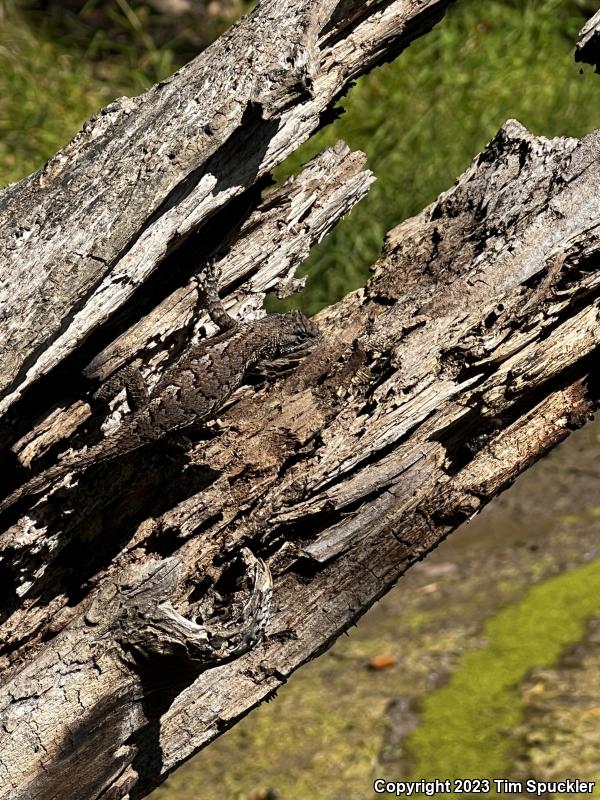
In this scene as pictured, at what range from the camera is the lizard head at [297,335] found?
339 cm

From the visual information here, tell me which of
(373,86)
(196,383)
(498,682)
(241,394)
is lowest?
(498,682)

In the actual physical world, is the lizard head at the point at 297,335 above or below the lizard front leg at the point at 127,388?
below

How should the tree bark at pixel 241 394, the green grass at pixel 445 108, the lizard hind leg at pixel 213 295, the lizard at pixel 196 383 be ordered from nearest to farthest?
the tree bark at pixel 241 394 < the lizard at pixel 196 383 < the lizard hind leg at pixel 213 295 < the green grass at pixel 445 108

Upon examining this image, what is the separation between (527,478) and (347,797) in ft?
10.5

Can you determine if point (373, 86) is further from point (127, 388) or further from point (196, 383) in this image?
point (127, 388)

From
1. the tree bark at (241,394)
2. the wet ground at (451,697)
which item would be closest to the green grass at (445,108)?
the wet ground at (451,697)

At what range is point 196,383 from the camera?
327cm

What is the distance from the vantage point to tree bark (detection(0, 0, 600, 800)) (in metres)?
2.69

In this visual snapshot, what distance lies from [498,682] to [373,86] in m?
5.54

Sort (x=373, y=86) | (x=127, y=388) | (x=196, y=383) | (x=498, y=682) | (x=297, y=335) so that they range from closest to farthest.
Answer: (x=127, y=388) → (x=196, y=383) → (x=297, y=335) → (x=498, y=682) → (x=373, y=86)

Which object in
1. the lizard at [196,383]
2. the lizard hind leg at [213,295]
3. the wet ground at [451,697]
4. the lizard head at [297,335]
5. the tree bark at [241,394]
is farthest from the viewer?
the wet ground at [451,697]

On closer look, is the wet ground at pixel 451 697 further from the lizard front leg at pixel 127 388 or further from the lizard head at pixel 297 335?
the lizard front leg at pixel 127 388

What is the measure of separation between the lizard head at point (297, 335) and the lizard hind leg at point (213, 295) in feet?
0.90

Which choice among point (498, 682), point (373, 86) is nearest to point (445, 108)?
point (373, 86)
